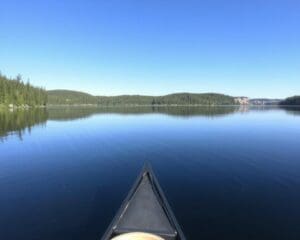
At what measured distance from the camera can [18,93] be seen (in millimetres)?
108438

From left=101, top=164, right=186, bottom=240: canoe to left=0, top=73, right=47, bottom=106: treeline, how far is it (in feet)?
A: 338

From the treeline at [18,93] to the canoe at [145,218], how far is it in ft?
338

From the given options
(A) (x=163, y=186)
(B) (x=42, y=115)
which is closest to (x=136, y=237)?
(A) (x=163, y=186)

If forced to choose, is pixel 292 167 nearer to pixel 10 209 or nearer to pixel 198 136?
pixel 198 136

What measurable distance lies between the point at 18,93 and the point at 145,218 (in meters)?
115

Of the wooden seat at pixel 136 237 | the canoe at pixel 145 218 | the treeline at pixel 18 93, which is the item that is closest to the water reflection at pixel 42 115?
Result: the treeline at pixel 18 93

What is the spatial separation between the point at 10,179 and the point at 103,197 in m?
7.07

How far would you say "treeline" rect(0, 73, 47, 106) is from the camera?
97.8m

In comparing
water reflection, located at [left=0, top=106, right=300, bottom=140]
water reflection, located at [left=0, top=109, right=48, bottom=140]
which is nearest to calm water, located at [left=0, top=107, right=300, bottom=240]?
water reflection, located at [left=0, top=109, right=48, bottom=140]

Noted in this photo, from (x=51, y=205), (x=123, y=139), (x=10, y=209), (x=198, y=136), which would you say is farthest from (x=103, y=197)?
(x=198, y=136)

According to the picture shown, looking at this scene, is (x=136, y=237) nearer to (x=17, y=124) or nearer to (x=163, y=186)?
(x=163, y=186)

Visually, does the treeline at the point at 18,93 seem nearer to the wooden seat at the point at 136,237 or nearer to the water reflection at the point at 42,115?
the water reflection at the point at 42,115

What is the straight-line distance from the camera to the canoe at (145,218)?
7.36 m

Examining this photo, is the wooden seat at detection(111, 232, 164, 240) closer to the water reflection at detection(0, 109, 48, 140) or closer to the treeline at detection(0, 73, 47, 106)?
the water reflection at detection(0, 109, 48, 140)
